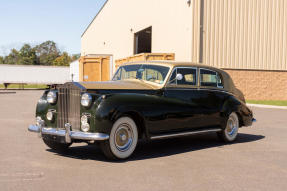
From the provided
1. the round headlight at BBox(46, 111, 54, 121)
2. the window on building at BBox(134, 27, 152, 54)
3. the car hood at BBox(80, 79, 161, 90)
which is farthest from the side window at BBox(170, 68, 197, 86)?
Result: the window on building at BBox(134, 27, 152, 54)

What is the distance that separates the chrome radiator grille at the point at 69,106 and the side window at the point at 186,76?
196cm

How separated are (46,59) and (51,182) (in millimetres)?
119362

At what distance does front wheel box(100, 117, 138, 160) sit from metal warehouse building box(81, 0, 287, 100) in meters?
19.7

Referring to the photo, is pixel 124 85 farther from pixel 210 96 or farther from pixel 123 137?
pixel 210 96

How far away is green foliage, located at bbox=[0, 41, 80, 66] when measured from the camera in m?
111

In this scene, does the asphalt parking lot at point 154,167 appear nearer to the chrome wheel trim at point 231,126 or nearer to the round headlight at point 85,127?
the chrome wheel trim at point 231,126

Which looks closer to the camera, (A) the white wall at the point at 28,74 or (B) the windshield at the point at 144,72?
(B) the windshield at the point at 144,72

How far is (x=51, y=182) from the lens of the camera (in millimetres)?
4809

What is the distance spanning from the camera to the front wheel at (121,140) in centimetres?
600

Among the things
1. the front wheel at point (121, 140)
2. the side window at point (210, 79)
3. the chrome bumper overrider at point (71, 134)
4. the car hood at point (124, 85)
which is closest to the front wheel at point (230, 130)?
the side window at point (210, 79)

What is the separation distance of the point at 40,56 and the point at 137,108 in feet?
406

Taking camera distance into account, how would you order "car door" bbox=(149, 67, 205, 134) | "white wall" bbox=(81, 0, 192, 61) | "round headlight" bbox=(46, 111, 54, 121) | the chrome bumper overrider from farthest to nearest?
"white wall" bbox=(81, 0, 192, 61)
"car door" bbox=(149, 67, 205, 134)
"round headlight" bbox=(46, 111, 54, 121)
the chrome bumper overrider

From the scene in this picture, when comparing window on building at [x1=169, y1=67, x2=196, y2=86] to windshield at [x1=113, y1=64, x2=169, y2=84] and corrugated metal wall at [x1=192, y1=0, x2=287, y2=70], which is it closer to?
windshield at [x1=113, y1=64, x2=169, y2=84]

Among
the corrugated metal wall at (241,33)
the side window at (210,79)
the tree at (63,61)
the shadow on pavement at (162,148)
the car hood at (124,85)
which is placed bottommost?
the shadow on pavement at (162,148)
